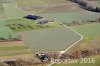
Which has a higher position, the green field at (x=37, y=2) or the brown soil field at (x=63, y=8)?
the green field at (x=37, y=2)

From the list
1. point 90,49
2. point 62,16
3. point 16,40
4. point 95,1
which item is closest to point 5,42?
point 16,40

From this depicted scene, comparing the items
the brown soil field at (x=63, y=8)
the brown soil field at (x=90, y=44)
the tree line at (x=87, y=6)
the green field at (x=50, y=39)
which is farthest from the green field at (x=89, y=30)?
the brown soil field at (x=63, y=8)

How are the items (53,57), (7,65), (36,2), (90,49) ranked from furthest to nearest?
1. (36,2)
2. (90,49)
3. (53,57)
4. (7,65)

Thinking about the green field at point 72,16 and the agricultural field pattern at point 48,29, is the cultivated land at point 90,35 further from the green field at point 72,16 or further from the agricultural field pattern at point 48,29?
the green field at point 72,16

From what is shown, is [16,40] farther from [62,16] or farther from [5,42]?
[62,16]

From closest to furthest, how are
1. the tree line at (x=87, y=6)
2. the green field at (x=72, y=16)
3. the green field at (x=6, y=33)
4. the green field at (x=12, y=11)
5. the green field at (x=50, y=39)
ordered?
the green field at (x=50, y=39) → the green field at (x=6, y=33) → the green field at (x=72, y=16) → the green field at (x=12, y=11) → the tree line at (x=87, y=6)

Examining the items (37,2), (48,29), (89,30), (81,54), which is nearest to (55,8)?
(37,2)

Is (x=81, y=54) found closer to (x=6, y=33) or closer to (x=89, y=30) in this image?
(x=89, y=30)
